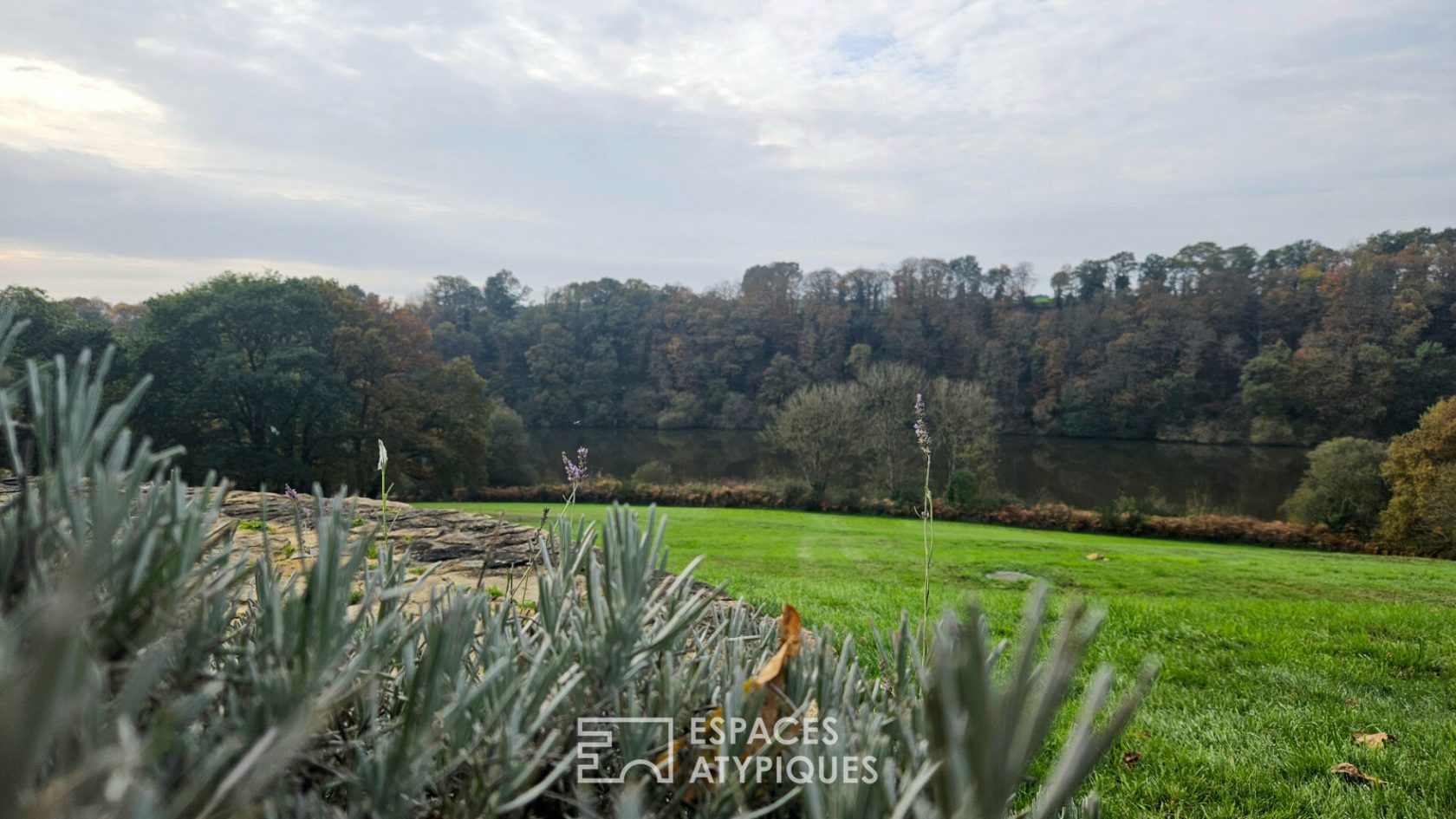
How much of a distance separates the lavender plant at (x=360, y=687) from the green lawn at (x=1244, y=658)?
244 millimetres

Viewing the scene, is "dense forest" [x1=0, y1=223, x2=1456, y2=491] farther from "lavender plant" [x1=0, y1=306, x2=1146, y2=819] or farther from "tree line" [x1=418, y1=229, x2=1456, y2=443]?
"lavender plant" [x1=0, y1=306, x2=1146, y2=819]

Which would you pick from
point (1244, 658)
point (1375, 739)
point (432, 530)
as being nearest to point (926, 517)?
point (1375, 739)

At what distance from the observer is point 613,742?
→ 3.06ft

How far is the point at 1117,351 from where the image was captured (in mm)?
58594

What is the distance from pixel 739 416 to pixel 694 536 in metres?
43.1

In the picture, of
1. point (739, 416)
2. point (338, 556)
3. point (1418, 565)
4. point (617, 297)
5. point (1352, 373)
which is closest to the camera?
point (338, 556)

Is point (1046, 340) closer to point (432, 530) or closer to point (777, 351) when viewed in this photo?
point (777, 351)

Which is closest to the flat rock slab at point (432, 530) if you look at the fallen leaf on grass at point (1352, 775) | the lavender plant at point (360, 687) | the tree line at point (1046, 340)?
the lavender plant at point (360, 687)

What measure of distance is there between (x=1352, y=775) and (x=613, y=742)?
14.7 ft

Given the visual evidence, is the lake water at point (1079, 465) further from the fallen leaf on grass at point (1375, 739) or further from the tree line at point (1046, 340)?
the fallen leaf on grass at point (1375, 739)

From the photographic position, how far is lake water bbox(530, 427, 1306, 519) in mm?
33125

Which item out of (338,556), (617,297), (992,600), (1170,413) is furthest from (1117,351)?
(338,556)

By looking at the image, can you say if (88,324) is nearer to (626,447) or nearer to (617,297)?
(626,447)

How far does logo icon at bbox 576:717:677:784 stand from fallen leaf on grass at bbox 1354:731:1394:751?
4.92m
